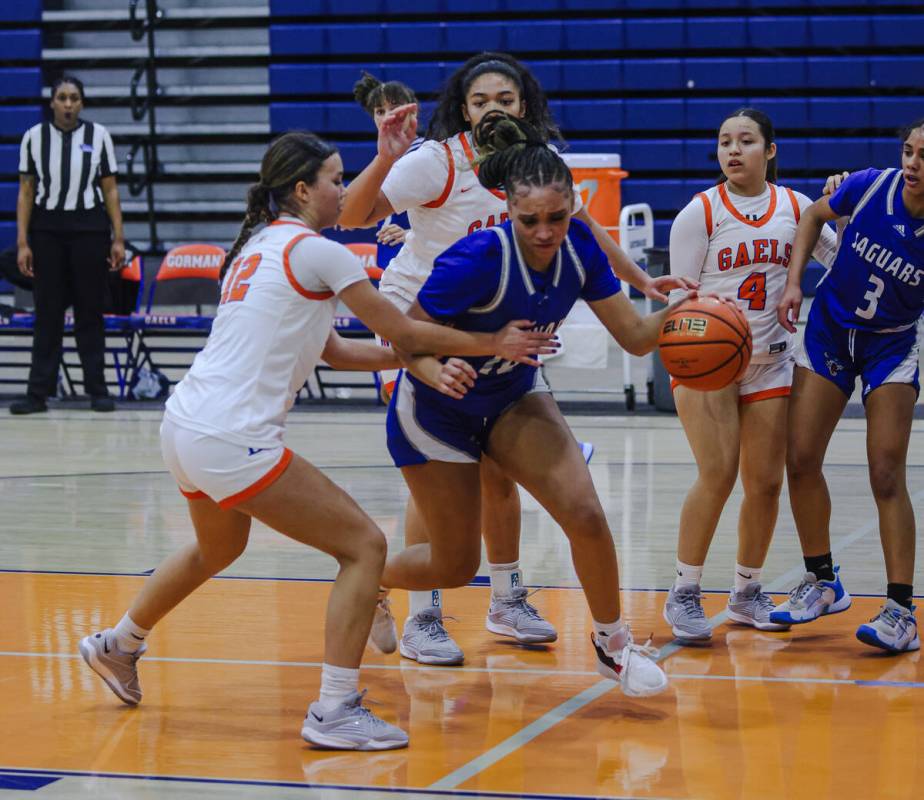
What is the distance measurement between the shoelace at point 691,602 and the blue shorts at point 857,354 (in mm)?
761

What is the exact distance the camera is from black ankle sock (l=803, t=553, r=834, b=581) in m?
4.50

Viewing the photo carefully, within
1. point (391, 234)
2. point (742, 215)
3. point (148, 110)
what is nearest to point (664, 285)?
point (742, 215)

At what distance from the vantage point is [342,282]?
334 centimetres

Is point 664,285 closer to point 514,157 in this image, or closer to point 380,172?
point 514,157

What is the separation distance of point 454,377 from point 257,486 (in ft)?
1.75

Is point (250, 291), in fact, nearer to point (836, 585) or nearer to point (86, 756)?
point (86, 756)

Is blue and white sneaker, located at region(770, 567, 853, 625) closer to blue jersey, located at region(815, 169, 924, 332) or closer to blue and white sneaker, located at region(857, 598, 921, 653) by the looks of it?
blue and white sneaker, located at region(857, 598, 921, 653)

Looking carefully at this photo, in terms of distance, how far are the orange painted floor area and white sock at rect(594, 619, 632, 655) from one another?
15cm

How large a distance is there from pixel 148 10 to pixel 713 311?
11863 millimetres

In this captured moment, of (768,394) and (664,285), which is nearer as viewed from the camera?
(664,285)

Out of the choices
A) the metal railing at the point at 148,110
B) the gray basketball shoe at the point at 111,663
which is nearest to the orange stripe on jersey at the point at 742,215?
the gray basketball shoe at the point at 111,663

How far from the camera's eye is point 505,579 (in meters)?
4.46

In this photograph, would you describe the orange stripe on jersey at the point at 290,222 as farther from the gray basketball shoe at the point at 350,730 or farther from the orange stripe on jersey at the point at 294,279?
the gray basketball shoe at the point at 350,730

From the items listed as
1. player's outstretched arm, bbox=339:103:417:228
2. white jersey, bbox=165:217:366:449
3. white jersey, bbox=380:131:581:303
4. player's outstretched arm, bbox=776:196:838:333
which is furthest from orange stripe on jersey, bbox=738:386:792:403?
white jersey, bbox=165:217:366:449
